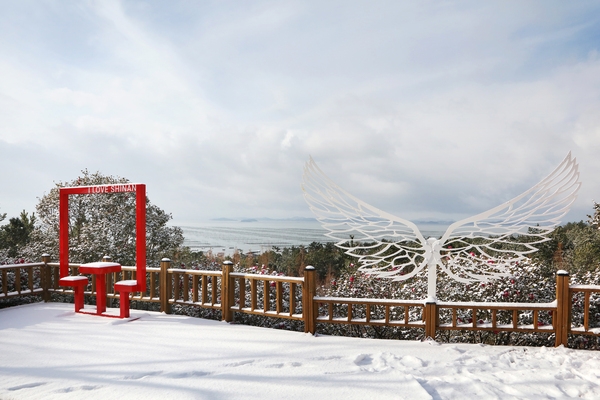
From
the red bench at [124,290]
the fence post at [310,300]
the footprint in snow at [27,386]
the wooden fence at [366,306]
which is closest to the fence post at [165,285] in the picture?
the wooden fence at [366,306]

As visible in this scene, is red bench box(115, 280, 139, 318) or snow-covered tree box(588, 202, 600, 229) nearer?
red bench box(115, 280, 139, 318)

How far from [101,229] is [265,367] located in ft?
21.4

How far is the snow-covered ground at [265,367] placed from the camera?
313 cm

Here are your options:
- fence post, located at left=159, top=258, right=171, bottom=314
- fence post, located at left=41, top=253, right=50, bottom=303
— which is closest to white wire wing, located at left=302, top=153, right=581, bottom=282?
fence post, located at left=159, top=258, right=171, bottom=314

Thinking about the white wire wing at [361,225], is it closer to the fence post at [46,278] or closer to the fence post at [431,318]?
the fence post at [431,318]

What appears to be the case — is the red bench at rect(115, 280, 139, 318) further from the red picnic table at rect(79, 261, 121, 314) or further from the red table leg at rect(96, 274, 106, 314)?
the red table leg at rect(96, 274, 106, 314)

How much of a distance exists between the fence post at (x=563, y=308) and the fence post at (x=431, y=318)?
1.32 meters

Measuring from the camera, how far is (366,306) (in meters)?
4.70

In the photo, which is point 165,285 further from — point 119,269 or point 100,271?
point 100,271

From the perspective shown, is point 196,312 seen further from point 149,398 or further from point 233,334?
point 149,398

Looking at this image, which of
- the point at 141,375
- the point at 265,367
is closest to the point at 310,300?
the point at 265,367

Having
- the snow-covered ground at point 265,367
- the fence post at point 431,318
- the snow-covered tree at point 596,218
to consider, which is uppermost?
the snow-covered tree at point 596,218

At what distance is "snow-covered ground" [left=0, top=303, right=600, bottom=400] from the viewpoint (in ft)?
10.3

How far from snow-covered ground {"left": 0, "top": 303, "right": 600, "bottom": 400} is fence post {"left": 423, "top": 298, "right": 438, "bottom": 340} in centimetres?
15
